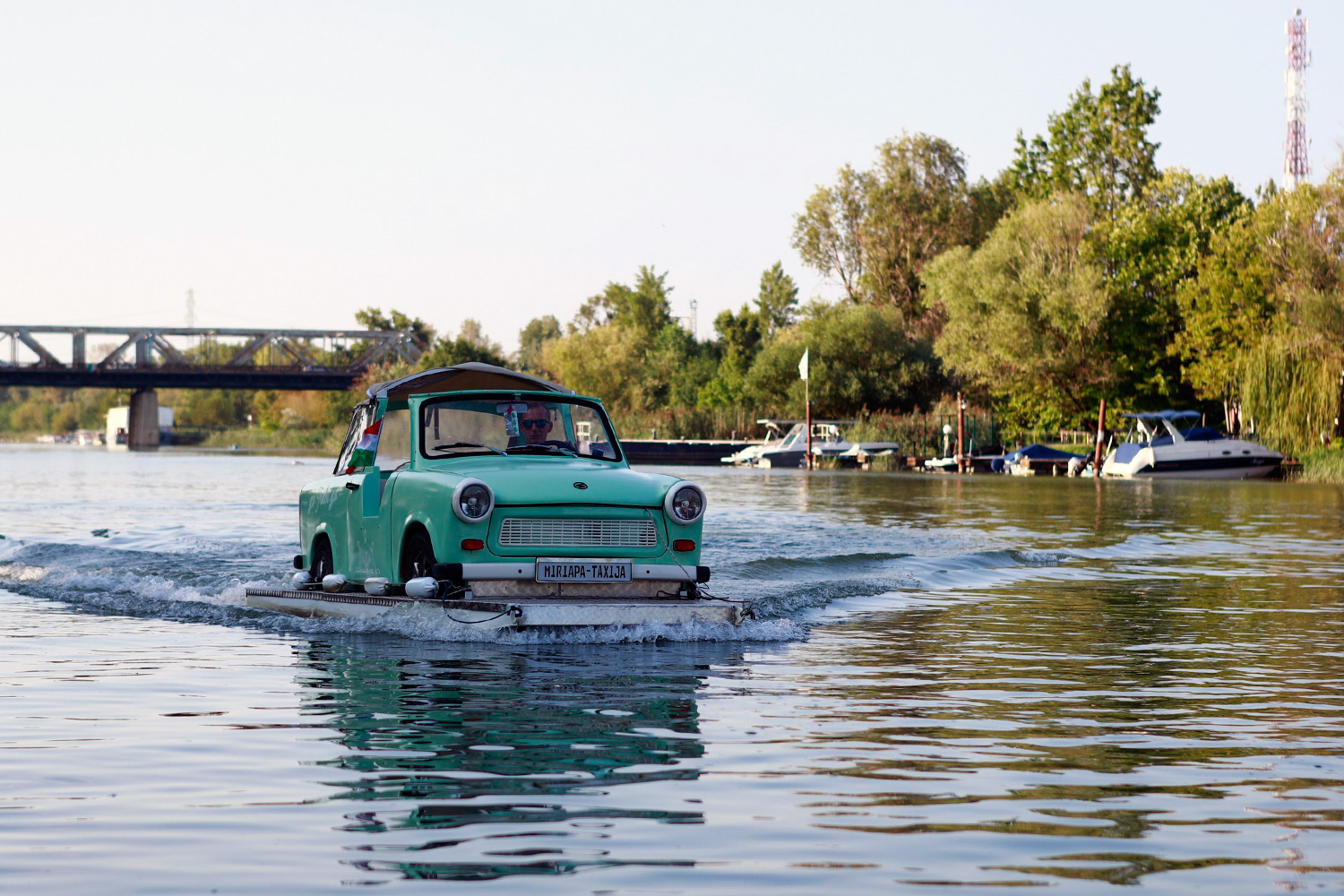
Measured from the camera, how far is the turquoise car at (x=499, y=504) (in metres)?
11.5

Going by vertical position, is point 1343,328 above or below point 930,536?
above

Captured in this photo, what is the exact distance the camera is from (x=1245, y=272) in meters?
61.4

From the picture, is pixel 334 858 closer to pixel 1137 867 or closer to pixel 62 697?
pixel 1137 867

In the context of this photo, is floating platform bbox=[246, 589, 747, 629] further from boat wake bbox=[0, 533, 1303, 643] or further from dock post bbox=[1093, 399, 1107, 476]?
dock post bbox=[1093, 399, 1107, 476]

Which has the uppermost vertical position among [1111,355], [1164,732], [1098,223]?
[1098,223]

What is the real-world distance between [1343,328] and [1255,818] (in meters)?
52.8

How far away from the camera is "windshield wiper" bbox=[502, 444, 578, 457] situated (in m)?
12.8

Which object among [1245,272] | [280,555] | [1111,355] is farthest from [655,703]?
[1111,355]

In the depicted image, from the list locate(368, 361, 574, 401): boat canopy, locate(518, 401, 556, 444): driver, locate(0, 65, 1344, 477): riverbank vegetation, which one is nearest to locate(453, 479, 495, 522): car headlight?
locate(518, 401, 556, 444): driver

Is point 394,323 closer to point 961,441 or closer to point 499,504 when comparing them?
point 961,441

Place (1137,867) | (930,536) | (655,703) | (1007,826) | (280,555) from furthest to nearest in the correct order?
1. (930,536)
2. (280,555)
3. (655,703)
4. (1007,826)
5. (1137,867)

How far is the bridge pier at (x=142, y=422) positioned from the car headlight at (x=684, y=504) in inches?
4821

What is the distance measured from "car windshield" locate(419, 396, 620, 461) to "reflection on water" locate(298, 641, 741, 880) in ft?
5.94

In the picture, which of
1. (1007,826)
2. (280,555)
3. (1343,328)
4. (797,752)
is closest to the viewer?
(1007,826)
